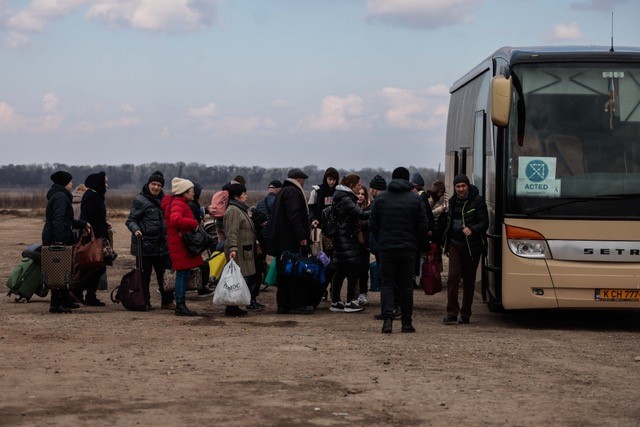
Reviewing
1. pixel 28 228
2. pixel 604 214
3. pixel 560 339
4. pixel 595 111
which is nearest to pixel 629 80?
pixel 595 111

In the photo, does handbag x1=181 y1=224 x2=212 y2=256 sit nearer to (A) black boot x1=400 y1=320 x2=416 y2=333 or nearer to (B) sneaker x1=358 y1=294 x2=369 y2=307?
(B) sneaker x1=358 y1=294 x2=369 y2=307

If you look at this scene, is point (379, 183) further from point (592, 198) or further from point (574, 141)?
point (592, 198)

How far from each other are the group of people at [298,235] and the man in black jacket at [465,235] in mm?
12

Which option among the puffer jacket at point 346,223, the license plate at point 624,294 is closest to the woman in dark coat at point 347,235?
the puffer jacket at point 346,223

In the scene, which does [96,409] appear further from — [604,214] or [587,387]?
[604,214]

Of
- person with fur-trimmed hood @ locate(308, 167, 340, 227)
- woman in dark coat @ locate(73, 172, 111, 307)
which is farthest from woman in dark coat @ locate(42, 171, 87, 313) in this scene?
person with fur-trimmed hood @ locate(308, 167, 340, 227)

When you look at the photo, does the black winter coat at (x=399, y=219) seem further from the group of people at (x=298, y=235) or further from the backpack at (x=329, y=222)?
the backpack at (x=329, y=222)

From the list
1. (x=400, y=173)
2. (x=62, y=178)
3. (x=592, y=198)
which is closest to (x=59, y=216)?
(x=62, y=178)

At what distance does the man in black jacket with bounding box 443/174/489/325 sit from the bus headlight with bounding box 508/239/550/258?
432mm

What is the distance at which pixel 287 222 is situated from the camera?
16.3 meters

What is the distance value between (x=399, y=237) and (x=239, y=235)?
2.69 m

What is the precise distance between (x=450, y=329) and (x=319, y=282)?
2.28 meters

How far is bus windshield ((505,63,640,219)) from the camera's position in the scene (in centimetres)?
1479

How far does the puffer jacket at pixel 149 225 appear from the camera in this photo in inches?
641
